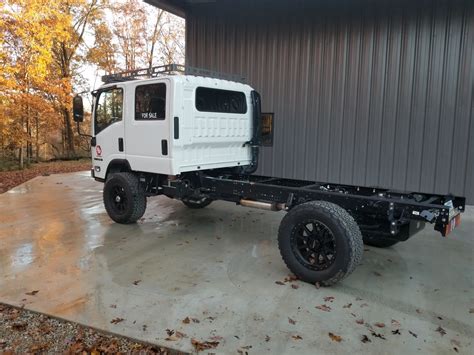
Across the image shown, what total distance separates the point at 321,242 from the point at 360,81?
15.7 ft

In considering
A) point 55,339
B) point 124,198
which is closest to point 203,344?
point 55,339

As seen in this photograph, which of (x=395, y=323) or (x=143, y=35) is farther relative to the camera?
(x=143, y=35)

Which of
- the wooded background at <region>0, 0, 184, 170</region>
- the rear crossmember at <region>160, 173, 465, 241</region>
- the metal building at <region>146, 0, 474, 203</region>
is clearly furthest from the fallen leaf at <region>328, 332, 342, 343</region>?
the wooded background at <region>0, 0, 184, 170</region>

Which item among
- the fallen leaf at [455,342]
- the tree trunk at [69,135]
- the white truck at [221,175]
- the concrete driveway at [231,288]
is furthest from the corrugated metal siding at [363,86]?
the tree trunk at [69,135]

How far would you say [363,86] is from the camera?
24.9 ft

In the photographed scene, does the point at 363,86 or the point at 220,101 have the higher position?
the point at 363,86

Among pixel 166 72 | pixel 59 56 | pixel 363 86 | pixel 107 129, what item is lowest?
pixel 107 129

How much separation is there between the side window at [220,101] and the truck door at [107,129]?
1288 mm

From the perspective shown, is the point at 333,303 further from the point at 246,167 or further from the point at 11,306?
the point at 246,167

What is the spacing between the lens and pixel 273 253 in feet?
16.2

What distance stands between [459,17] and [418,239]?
4062mm

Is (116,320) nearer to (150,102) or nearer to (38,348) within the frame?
(38,348)

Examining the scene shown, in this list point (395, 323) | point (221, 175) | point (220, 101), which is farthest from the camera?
point (221, 175)

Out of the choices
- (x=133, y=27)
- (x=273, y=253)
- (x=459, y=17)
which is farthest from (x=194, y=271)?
(x=133, y=27)
